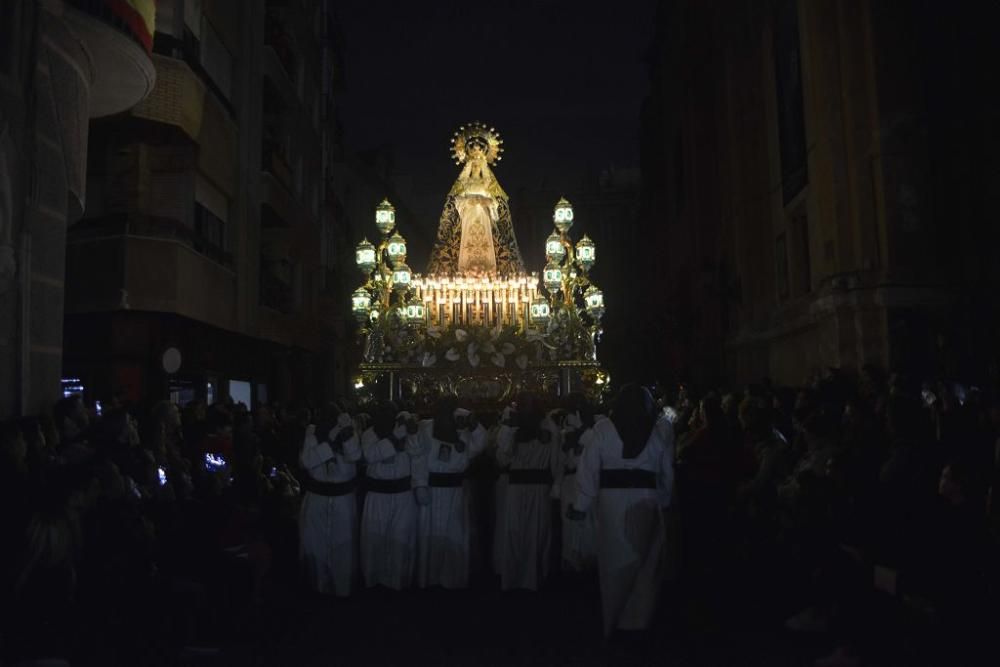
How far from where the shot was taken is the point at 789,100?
17906 mm

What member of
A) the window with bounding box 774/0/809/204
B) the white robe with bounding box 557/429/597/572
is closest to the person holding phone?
the white robe with bounding box 557/429/597/572

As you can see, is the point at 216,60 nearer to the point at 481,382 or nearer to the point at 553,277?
the point at 553,277

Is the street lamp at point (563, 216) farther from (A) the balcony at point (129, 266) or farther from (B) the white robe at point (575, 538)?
(B) the white robe at point (575, 538)

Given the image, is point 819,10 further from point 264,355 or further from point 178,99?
point 264,355

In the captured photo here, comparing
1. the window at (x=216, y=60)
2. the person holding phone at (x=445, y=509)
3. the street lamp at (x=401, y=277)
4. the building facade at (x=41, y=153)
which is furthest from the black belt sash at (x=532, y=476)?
the window at (x=216, y=60)

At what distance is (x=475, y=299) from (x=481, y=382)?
2.09 metres

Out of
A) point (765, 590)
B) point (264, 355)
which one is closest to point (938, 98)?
point (765, 590)

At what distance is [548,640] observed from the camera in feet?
22.5

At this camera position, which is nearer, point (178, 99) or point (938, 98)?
point (938, 98)

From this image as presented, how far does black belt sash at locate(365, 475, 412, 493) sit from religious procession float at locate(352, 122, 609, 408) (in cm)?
673

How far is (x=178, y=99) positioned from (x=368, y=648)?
12.1 meters

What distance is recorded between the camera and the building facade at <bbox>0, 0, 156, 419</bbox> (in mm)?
8484

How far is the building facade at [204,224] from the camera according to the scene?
15016mm

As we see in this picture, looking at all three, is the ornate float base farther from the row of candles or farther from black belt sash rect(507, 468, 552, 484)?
black belt sash rect(507, 468, 552, 484)
